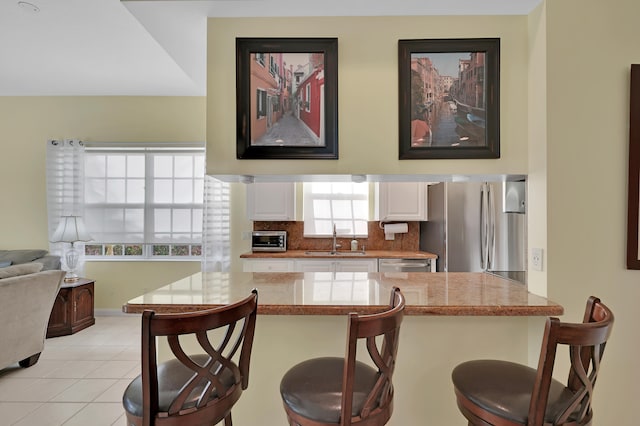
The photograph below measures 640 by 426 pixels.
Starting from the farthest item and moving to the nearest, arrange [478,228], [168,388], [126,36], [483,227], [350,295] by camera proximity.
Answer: [126,36] < [478,228] < [483,227] < [350,295] < [168,388]

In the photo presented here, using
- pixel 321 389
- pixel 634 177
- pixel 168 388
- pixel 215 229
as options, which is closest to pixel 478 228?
pixel 634 177

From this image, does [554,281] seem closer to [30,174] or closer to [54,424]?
[54,424]

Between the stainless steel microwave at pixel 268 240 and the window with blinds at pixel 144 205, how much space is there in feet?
2.89

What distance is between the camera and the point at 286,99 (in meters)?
2.06

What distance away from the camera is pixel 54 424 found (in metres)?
2.26

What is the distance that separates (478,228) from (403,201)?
57.1 inches

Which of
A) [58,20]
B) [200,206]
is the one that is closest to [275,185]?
[200,206]

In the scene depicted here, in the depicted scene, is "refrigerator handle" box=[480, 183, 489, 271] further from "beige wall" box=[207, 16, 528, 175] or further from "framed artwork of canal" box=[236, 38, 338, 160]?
"framed artwork of canal" box=[236, 38, 338, 160]

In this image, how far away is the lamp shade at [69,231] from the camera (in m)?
4.04

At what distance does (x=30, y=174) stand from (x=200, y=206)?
230cm

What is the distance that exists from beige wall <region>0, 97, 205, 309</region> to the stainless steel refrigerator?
328 centimetres

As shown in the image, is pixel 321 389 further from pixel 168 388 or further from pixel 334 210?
pixel 334 210

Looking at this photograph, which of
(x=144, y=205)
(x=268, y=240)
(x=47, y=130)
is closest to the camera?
(x=268, y=240)

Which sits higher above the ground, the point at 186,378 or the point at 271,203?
the point at 271,203
